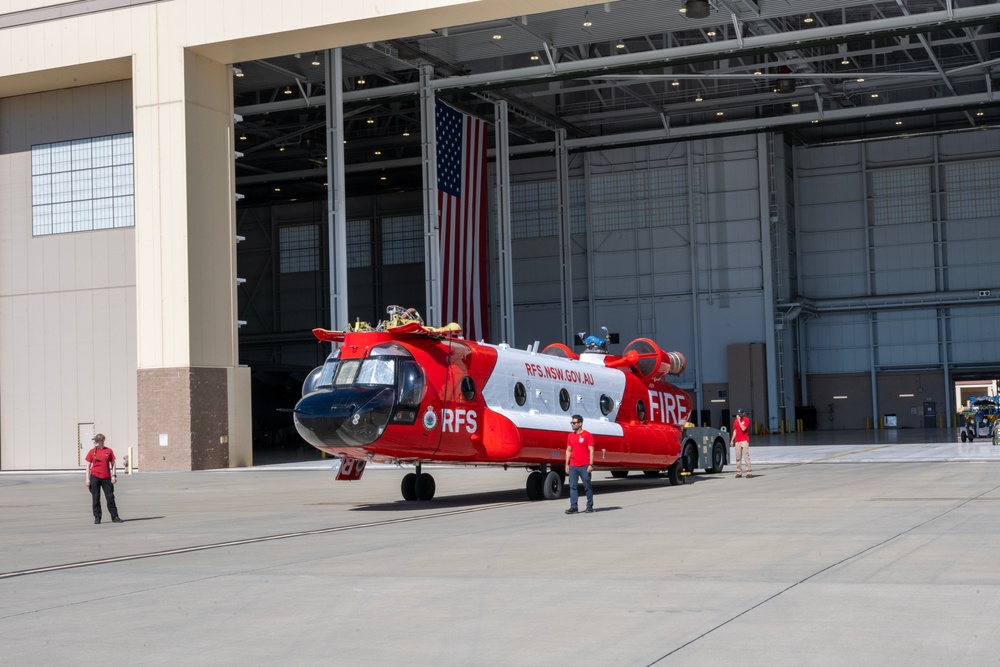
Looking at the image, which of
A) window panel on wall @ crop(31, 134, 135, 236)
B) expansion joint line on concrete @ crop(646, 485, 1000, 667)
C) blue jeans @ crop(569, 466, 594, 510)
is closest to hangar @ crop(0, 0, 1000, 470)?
window panel on wall @ crop(31, 134, 135, 236)

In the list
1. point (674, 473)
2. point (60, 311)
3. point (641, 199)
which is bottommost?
point (674, 473)

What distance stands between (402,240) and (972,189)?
110 feet

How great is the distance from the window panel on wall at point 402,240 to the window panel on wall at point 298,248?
4789 millimetres

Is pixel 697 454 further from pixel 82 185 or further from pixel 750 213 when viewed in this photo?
pixel 750 213

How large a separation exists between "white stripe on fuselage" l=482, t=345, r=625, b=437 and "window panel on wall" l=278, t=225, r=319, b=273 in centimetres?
4948

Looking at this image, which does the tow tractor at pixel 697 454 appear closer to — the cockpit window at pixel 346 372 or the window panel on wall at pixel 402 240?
the cockpit window at pixel 346 372

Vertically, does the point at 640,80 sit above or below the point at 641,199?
above

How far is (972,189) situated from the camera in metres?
59.8

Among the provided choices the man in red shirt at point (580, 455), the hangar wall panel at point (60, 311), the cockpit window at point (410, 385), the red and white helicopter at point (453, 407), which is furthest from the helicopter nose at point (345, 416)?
the hangar wall panel at point (60, 311)

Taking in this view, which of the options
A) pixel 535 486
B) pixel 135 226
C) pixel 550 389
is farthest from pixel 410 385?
pixel 135 226

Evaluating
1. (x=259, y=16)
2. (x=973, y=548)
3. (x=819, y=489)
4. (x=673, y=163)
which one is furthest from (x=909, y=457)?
(x=673, y=163)

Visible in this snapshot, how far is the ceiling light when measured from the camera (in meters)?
37.4

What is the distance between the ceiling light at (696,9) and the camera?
37.4 metres

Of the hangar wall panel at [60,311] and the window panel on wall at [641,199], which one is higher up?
the window panel on wall at [641,199]
